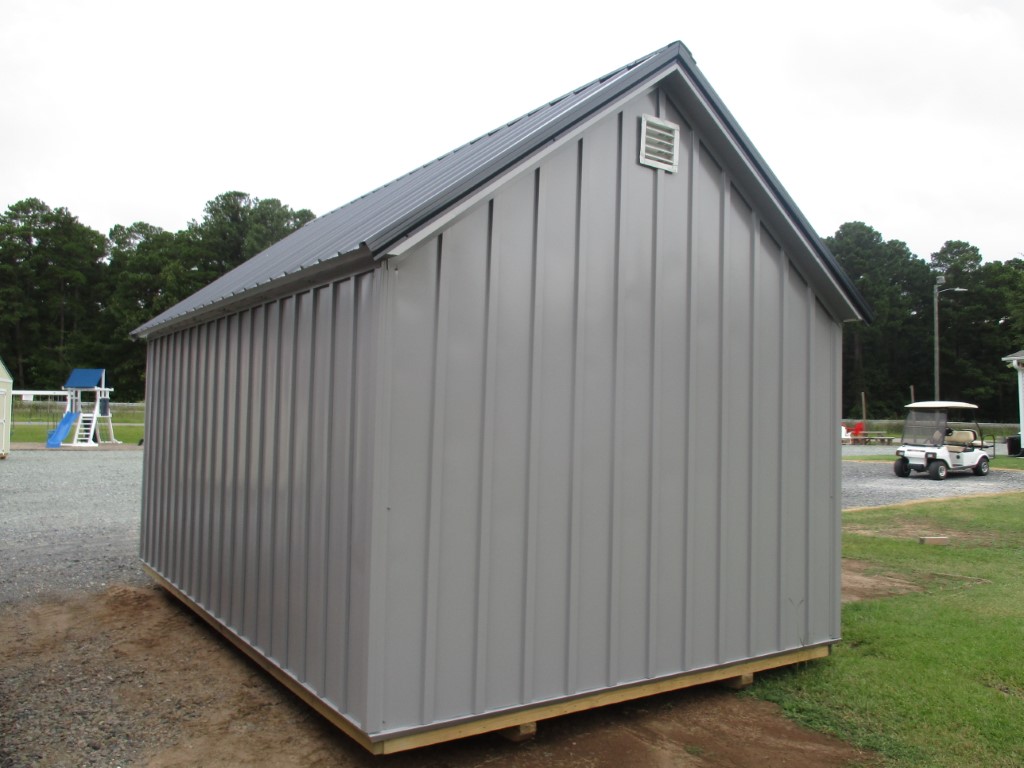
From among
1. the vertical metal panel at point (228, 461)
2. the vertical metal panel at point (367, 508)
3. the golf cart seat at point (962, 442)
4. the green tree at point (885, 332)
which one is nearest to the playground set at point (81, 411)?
the vertical metal panel at point (228, 461)

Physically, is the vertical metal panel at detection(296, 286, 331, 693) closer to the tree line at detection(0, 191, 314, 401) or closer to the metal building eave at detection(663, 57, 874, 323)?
the metal building eave at detection(663, 57, 874, 323)

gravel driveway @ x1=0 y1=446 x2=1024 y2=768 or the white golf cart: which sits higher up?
the white golf cart

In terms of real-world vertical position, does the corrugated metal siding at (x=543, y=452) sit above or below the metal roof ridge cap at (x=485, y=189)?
below

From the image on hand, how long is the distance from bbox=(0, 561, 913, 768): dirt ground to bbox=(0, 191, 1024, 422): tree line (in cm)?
5476

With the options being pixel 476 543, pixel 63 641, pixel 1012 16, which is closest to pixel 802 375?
pixel 476 543

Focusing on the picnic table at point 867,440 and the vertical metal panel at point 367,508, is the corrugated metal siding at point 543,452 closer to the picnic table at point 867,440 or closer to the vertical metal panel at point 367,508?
the vertical metal panel at point 367,508

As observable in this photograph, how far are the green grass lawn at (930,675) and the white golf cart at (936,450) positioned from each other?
1188cm

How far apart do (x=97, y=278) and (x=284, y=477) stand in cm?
6692

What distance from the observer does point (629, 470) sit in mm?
4609

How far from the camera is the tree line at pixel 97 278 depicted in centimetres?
5681

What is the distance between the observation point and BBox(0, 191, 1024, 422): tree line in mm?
57125

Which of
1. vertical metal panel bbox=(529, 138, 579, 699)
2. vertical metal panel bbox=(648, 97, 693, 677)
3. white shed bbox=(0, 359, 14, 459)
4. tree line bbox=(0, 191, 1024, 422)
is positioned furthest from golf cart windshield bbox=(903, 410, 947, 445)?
tree line bbox=(0, 191, 1024, 422)

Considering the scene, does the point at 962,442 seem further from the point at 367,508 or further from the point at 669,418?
the point at 367,508

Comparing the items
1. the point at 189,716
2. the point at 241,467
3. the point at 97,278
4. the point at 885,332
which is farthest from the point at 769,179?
the point at 97,278
